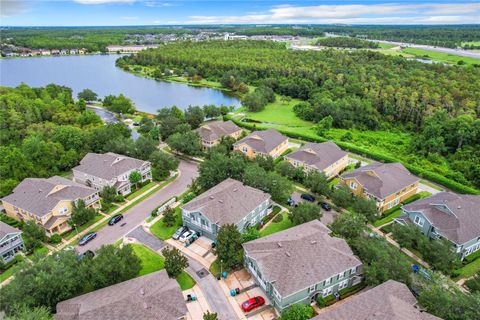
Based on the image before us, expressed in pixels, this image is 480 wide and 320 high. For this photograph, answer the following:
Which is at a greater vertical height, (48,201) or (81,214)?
(48,201)

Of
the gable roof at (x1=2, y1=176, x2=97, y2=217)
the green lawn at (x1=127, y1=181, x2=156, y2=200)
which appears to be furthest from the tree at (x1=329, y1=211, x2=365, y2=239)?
the gable roof at (x1=2, y1=176, x2=97, y2=217)

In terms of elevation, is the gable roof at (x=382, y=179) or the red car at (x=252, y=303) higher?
the gable roof at (x=382, y=179)

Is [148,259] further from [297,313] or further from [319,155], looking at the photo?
[319,155]

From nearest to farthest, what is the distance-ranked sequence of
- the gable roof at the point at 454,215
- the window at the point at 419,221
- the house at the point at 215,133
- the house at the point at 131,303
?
the house at the point at 131,303 < the gable roof at the point at 454,215 < the window at the point at 419,221 < the house at the point at 215,133

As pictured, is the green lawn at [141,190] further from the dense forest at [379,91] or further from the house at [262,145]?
the dense forest at [379,91]

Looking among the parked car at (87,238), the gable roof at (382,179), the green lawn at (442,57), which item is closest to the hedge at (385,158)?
the gable roof at (382,179)

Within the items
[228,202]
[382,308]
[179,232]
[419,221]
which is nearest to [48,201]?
[179,232]

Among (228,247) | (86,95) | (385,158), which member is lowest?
(385,158)
